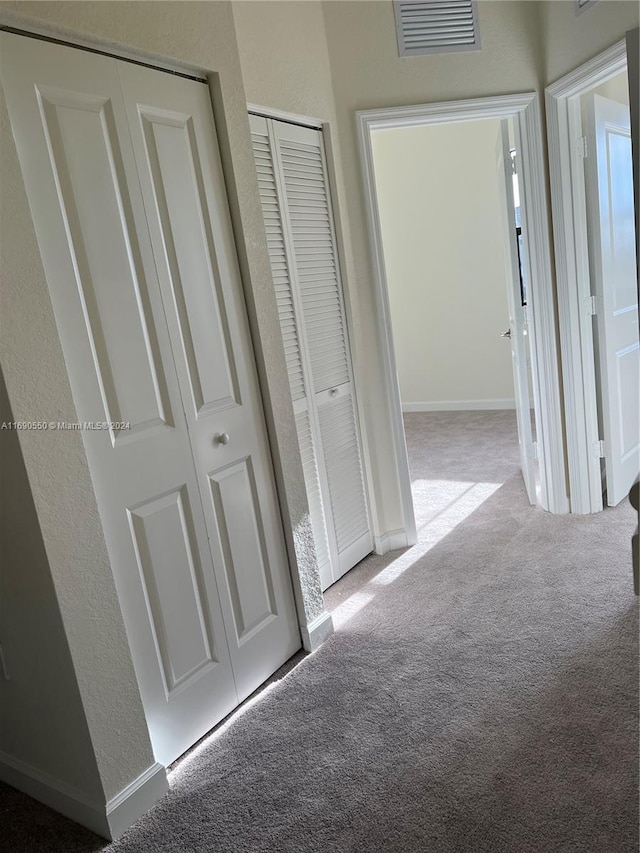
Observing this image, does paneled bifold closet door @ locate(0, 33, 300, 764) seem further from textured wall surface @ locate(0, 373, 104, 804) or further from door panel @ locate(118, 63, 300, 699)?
textured wall surface @ locate(0, 373, 104, 804)

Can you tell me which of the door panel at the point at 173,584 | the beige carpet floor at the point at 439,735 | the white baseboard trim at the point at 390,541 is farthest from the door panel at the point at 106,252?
the white baseboard trim at the point at 390,541

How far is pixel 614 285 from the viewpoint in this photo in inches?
134

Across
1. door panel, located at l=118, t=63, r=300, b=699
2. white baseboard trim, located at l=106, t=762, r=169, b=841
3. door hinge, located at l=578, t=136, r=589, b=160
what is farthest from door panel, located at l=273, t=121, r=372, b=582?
white baseboard trim, located at l=106, t=762, r=169, b=841

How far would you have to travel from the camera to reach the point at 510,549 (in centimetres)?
323

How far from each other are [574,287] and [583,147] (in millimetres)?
671

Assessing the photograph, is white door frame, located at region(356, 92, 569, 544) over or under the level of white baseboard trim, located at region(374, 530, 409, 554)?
over

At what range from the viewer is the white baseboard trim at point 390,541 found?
3407 mm

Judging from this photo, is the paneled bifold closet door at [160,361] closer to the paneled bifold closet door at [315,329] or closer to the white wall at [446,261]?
the paneled bifold closet door at [315,329]

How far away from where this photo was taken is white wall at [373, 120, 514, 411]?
617cm

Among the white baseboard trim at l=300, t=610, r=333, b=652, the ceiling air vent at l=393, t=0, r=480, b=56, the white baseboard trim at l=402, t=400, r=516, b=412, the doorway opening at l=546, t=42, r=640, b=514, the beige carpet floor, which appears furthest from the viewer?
the white baseboard trim at l=402, t=400, r=516, b=412

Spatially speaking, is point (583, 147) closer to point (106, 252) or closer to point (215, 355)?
point (215, 355)

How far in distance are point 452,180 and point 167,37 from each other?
4.67 meters

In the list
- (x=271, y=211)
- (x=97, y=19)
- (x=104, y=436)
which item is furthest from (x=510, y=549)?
(x=97, y=19)

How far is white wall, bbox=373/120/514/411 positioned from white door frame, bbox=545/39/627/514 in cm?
297
